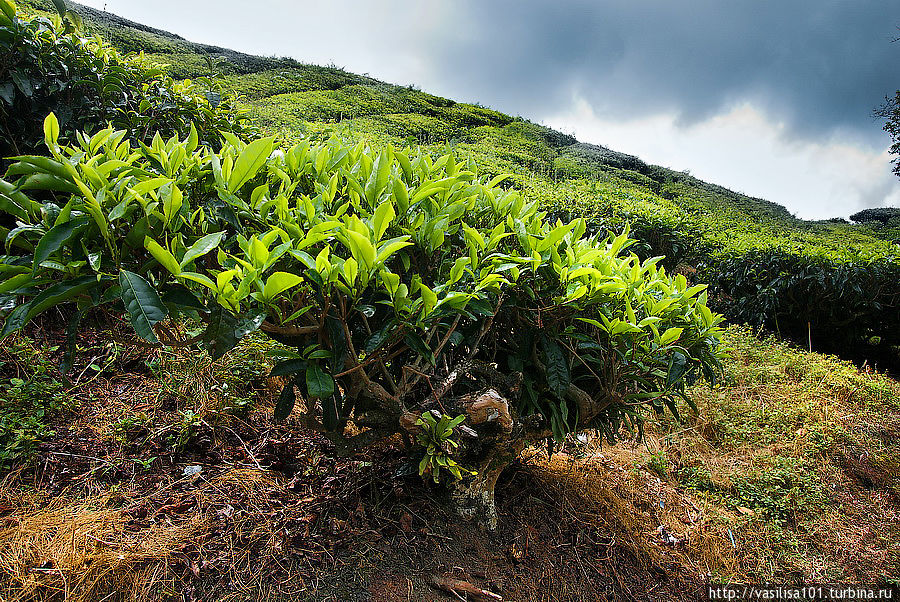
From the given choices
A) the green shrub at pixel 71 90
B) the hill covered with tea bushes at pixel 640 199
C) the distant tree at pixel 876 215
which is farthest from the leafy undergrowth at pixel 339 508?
the distant tree at pixel 876 215

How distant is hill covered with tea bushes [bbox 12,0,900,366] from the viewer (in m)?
5.06

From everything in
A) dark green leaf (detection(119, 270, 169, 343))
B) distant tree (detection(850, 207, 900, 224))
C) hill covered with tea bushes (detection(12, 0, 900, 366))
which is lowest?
dark green leaf (detection(119, 270, 169, 343))

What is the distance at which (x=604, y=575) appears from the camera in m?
1.96

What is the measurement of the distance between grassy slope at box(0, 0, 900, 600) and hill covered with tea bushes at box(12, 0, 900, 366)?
4.08 ft

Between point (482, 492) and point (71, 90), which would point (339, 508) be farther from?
point (71, 90)

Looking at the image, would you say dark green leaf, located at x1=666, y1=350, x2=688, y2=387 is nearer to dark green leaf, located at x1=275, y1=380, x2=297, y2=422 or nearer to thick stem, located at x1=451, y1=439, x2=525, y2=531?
thick stem, located at x1=451, y1=439, x2=525, y2=531

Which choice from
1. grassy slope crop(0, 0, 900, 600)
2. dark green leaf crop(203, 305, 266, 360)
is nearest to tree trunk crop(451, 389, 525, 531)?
grassy slope crop(0, 0, 900, 600)

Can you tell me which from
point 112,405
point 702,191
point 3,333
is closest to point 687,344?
point 3,333

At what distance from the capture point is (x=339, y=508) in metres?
1.86

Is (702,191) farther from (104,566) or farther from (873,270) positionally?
(104,566)

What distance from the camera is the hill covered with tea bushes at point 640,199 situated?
16.6 ft

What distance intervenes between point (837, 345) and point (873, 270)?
0.91 metres

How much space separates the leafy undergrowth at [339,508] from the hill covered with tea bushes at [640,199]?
167 centimetres

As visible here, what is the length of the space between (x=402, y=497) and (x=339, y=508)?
0.25 metres
